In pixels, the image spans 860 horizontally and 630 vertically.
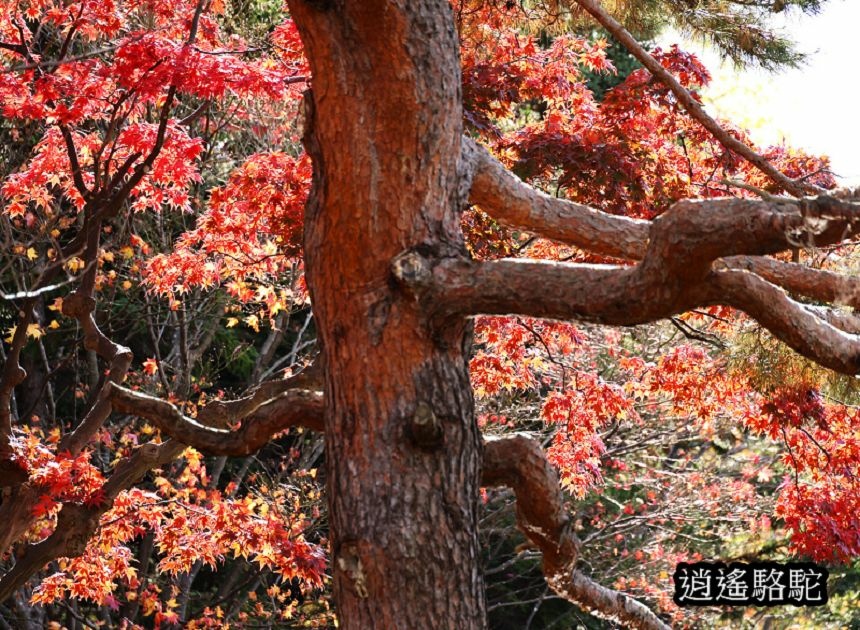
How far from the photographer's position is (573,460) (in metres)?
6.89

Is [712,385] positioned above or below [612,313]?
above

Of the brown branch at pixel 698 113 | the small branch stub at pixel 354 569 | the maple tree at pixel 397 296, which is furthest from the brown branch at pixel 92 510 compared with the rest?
the brown branch at pixel 698 113

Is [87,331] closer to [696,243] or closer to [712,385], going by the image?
[712,385]

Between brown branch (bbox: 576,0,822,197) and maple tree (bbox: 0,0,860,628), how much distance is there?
17mm

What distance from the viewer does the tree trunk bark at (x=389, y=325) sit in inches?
118

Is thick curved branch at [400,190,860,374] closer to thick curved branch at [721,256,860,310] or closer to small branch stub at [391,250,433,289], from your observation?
small branch stub at [391,250,433,289]

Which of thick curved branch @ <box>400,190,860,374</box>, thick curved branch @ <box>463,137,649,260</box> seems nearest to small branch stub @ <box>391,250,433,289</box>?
thick curved branch @ <box>400,190,860,374</box>

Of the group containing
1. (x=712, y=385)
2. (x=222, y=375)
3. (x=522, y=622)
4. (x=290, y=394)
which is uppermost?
(x=222, y=375)

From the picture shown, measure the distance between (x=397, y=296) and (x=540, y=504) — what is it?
890mm

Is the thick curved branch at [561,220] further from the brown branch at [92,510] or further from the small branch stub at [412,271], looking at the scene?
the brown branch at [92,510]

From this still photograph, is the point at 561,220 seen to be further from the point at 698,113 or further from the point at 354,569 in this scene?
the point at 354,569

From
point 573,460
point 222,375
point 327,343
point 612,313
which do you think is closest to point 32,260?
point 222,375

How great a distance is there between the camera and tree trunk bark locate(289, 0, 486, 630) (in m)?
3.00

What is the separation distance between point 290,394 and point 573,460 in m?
3.69
